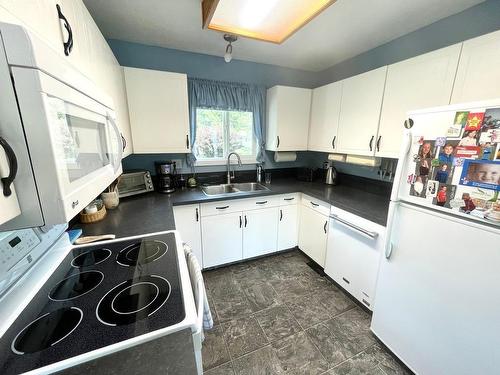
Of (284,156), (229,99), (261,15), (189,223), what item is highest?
(261,15)

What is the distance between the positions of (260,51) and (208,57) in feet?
1.96

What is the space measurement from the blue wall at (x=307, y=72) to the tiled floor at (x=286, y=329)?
1.36 metres

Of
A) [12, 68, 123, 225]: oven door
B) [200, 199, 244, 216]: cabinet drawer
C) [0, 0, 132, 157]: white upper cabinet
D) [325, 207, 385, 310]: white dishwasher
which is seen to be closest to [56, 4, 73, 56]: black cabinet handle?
[0, 0, 132, 157]: white upper cabinet

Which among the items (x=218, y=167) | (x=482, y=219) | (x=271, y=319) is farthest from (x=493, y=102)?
(x=218, y=167)

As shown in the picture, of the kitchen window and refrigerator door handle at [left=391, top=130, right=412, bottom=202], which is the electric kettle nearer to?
the kitchen window

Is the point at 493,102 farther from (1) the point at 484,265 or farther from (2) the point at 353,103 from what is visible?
(2) the point at 353,103

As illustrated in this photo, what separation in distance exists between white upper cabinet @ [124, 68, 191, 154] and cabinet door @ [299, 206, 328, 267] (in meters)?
1.61

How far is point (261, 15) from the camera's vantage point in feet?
4.30

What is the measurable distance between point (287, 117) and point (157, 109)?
4.85ft

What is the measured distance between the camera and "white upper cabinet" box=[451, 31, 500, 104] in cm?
114

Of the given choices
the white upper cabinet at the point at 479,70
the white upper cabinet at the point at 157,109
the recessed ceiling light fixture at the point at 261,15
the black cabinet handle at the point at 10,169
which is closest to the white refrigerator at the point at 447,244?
the white upper cabinet at the point at 479,70

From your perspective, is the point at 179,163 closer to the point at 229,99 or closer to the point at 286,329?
the point at 229,99

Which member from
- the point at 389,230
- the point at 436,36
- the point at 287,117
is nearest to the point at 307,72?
the point at 287,117

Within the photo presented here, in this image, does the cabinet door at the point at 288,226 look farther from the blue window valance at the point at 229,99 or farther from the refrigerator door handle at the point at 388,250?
the refrigerator door handle at the point at 388,250
